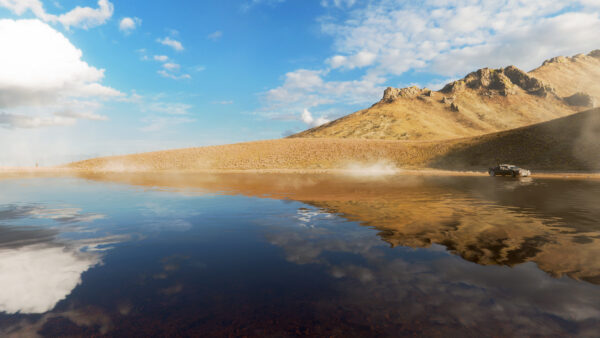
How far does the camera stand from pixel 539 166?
5622 centimetres

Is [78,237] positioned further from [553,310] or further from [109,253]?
[553,310]

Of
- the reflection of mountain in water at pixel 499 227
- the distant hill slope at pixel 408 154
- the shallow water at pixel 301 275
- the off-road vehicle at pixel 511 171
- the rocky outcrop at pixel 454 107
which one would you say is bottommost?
the off-road vehicle at pixel 511 171

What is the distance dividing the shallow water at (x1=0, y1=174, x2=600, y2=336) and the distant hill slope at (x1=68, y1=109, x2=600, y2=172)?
57655mm

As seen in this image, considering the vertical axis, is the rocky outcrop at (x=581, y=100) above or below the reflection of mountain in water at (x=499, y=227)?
above

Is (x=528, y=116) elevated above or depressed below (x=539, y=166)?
above

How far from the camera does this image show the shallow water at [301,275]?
4348 mm

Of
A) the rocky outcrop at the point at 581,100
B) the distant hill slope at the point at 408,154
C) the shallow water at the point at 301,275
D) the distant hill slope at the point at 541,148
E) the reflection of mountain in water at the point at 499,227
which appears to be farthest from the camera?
the rocky outcrop at the point at 581,100

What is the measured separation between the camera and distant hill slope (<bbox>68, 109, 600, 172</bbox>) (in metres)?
58.8

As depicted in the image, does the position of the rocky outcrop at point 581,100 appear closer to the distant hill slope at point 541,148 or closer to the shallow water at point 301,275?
the distant hill slope at point 541,148

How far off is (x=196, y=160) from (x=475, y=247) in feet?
270

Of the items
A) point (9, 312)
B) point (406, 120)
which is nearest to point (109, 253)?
point (9, 312)

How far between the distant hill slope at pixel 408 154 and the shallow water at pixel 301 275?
5766 centimetres

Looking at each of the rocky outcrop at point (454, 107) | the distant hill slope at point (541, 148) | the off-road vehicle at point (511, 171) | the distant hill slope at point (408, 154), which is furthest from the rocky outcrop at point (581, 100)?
the off-road vehicle at point (511, 171)

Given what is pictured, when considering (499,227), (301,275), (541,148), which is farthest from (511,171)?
(301,275)
